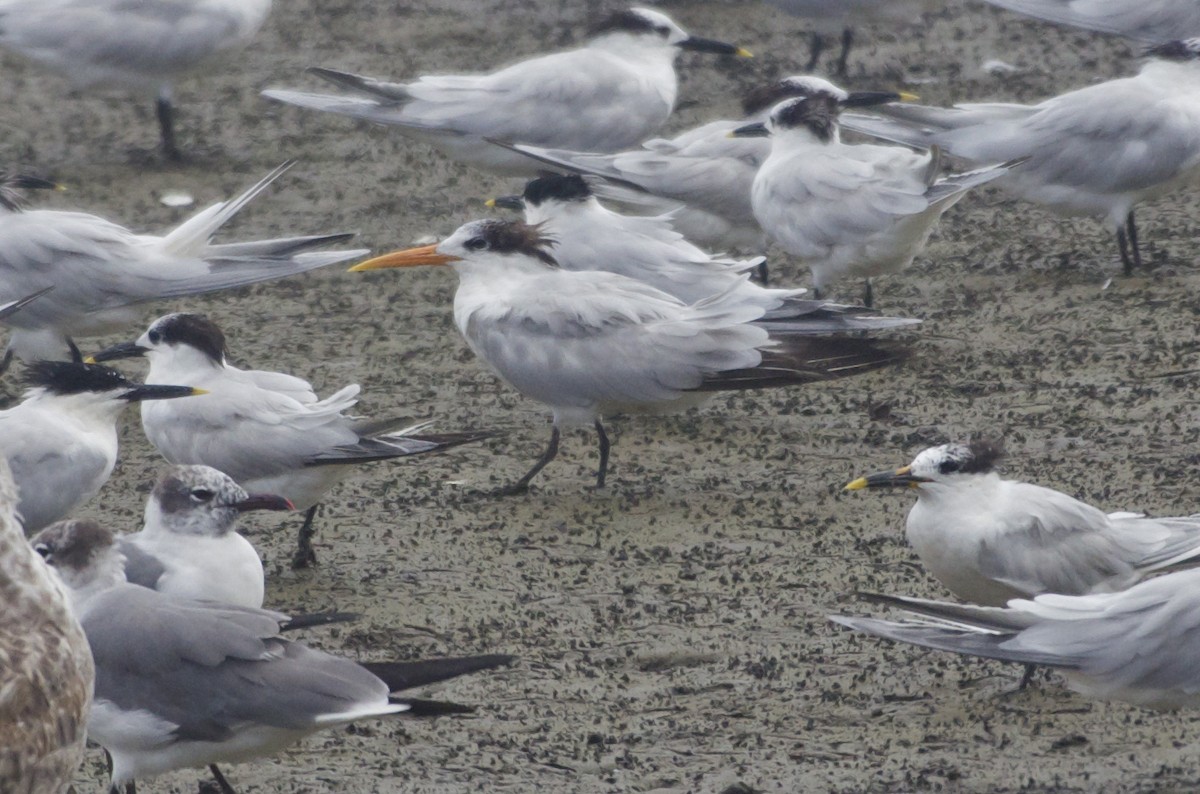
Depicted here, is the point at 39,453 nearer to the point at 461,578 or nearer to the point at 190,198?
the point at 461,578

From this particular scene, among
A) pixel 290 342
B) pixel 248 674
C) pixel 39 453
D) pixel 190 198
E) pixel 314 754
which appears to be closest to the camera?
pixel 248 674

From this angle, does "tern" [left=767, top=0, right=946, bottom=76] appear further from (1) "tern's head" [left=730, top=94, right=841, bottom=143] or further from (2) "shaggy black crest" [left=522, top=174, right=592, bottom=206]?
(2) "shaggy black crest" [left=522, top=174, right=592, bottom=206]

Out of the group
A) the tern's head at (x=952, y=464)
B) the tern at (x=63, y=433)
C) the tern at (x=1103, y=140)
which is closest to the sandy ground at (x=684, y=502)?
the tern at (x=1103, y=140)

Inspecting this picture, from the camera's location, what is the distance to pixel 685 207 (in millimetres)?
A: 7223

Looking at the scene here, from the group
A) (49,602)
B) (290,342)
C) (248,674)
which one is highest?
(49,602)

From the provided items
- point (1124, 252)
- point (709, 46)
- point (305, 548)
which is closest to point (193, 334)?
point (305, 548)

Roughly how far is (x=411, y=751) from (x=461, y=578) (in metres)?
0.97

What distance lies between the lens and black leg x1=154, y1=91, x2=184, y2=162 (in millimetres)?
9023

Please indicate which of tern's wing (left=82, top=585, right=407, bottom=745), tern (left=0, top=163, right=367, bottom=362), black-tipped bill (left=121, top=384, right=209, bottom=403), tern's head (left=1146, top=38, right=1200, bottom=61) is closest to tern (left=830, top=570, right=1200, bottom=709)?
tern's wing (left=82, top=585, right=407, bottom=745)

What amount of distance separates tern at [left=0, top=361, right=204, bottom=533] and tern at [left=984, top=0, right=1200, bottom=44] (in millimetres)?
5690

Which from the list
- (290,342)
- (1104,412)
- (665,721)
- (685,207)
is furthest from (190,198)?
(665,721)

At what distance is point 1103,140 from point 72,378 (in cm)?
410

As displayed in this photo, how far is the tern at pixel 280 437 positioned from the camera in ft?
16.3

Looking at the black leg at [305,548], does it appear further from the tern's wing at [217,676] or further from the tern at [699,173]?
the tern at [699,173]
